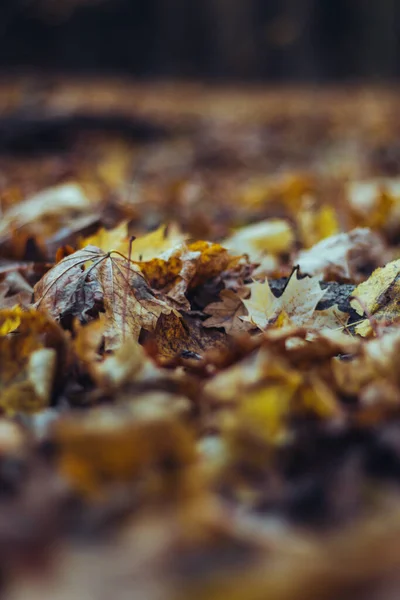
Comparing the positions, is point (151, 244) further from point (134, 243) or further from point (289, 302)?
point (289, 302)

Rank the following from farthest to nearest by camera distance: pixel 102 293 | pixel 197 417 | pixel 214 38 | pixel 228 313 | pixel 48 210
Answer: pixel 214 38 < pixel 48 210 < pixel 228 313 < pixel 102 293 < pixel 197 417

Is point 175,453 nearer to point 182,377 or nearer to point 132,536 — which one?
point 132,536

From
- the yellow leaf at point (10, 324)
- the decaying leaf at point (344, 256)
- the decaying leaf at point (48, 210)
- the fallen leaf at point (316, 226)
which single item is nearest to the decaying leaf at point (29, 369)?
the yellow leaf at point (10, 324)

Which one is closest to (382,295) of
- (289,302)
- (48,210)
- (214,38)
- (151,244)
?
(289,302)

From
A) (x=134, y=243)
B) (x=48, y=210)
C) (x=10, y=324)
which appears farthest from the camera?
(x=48, y=210)

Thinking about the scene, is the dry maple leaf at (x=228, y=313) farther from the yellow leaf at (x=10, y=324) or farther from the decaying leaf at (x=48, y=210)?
the decaying leaf at (x=48, y=210)

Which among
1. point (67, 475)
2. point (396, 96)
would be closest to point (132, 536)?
point (67, 475)

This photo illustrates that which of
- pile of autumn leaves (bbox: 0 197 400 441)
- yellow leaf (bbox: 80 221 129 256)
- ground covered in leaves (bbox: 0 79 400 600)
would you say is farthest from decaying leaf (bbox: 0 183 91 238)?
pile of autumn leaves (bbox: 0 197 400 441)
